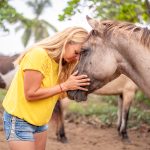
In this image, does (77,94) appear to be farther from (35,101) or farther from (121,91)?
(121,91)

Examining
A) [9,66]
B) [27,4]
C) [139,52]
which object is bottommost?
[27,4]

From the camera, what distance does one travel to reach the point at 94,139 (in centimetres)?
728

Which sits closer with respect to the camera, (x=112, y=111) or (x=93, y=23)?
(x=93, y=23)

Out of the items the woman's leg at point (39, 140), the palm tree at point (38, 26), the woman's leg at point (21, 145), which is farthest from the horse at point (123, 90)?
the palm tree at point (38, 26)

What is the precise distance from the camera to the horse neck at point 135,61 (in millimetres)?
3229

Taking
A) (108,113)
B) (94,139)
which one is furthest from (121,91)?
(108,113)

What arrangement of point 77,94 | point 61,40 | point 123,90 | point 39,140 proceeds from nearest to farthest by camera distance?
point 61,40 → point 77,94 → point 39,140 → point 123,90

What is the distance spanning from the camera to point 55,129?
7.03m

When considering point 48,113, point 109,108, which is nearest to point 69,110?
point 109,108

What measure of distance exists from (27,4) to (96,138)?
36192 millimetres

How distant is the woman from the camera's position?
3051 mm

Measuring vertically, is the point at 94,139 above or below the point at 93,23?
below

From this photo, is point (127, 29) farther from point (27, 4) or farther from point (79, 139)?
point (27, 4)

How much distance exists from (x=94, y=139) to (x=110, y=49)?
4269mm
